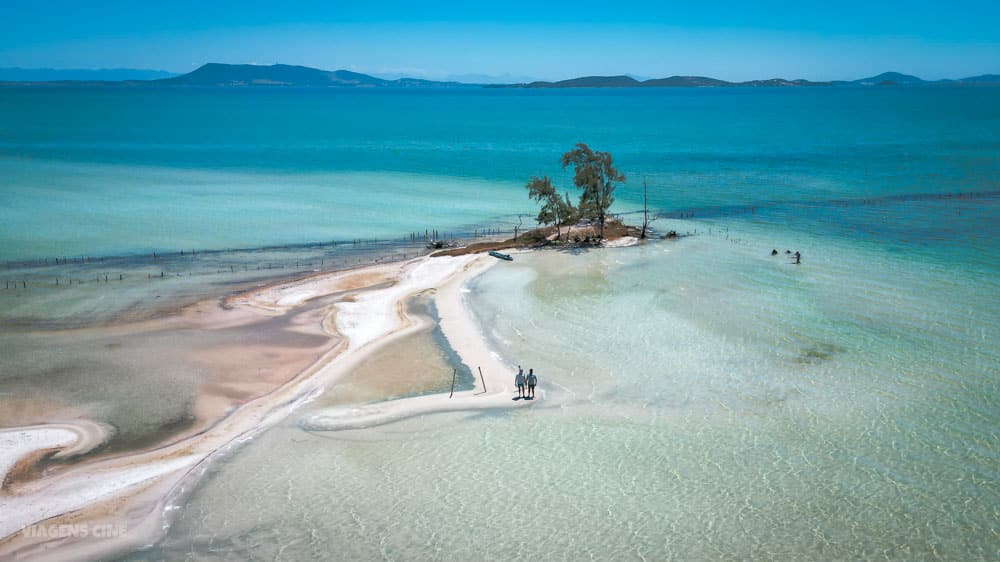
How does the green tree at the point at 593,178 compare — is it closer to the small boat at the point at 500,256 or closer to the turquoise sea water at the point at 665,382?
the turquoise sea water at the point at 665,382

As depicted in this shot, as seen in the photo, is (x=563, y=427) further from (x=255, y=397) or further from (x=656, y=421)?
(x=255, y=397)

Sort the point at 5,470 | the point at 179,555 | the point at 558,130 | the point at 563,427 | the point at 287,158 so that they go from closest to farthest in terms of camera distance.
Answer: the point at 179,555 < the point at 5,470 < the point at 563,427 < the point at 287,158 < the point at 558,130

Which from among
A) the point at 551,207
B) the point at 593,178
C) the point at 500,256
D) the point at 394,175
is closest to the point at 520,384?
the point at 500,256

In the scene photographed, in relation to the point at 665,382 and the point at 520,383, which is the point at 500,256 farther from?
the point at 520,383

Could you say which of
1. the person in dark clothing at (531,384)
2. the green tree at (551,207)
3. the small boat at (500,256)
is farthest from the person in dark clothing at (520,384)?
the green tree at (551,207)

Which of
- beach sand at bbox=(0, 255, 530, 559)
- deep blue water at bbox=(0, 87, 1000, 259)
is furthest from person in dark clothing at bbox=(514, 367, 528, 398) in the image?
deep blue water at bbox=(0, 87, 1000, 259)

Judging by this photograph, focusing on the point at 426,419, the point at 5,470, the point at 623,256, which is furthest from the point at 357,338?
the point at 623,256

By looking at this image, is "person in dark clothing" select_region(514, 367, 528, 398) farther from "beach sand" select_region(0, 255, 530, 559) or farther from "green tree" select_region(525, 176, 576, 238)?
"green tree" select_region(525, 176, 576, 238)
